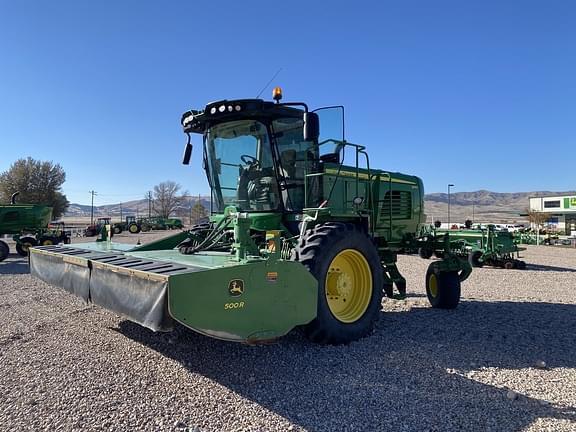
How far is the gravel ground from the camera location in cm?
338

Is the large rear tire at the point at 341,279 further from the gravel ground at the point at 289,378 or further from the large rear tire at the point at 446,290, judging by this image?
the large rear tire at the point at 446,290

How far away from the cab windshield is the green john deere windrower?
2 centimetres

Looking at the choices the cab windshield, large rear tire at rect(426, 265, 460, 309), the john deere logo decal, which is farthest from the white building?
the john deere logo decal

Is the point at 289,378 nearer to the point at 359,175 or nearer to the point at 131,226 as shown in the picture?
the point at 359,175

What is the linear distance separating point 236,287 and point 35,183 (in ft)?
194

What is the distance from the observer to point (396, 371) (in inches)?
174

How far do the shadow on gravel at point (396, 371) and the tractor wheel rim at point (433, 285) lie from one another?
1373 mm

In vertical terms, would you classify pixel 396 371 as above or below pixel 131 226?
below

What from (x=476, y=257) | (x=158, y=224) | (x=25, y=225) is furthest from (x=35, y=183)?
(x=476, y=257)

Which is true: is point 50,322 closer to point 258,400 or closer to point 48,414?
point 48,414

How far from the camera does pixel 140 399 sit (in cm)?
369

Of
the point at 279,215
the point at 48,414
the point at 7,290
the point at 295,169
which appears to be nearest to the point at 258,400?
the point at 48,414

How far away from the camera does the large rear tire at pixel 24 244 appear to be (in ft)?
63.3

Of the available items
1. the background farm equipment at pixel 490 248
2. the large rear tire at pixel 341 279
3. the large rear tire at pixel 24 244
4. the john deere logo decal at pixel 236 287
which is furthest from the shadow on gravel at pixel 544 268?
the large rear tire at pixel 24 244
